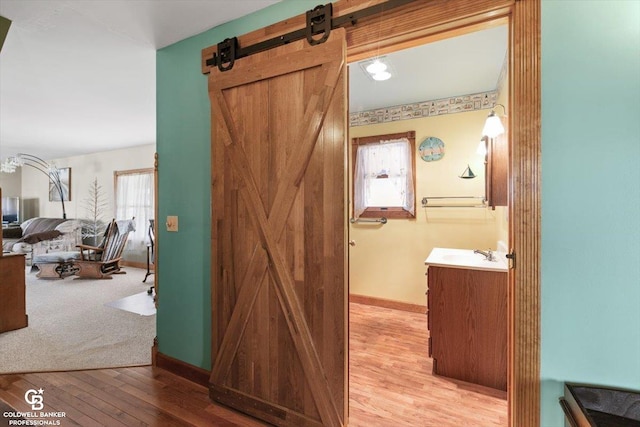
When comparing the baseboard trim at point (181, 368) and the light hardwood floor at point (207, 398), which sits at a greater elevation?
the baseboard trim at point (181, 368)

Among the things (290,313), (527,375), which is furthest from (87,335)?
(527,375)

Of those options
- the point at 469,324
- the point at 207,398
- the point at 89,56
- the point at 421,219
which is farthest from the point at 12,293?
the point at 421,219

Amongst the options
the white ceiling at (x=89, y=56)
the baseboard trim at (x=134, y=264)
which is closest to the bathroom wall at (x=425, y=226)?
the white ceiling at (x=89, y=56)

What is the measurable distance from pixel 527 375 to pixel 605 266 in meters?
0.54

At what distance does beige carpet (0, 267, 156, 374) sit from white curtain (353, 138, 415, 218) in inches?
113

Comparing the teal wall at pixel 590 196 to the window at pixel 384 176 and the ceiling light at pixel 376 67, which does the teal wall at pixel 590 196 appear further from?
the window at pixel 384 176

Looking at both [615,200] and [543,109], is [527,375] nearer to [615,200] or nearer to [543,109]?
[615,200]

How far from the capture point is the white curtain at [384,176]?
353cm

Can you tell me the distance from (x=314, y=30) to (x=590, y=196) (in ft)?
4.91

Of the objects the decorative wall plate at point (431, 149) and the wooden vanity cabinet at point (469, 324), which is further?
the decorative wall plate at point (431, 149)

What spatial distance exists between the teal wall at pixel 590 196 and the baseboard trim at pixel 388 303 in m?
2.31

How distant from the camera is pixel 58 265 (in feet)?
17.8

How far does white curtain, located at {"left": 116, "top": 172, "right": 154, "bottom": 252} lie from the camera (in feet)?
20.2

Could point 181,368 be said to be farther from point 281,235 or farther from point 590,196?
point 590,196
